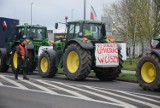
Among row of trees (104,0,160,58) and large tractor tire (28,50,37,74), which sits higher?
row of trees (104,0,160,58)

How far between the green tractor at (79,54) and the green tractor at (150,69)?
3.12 meters

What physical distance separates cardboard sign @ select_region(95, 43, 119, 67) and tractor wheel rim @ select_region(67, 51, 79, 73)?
0.97m

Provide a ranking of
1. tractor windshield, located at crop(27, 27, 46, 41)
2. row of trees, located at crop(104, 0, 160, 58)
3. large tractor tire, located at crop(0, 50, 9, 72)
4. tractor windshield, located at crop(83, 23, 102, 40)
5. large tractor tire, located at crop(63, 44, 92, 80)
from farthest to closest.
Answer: row of trees, located at crop(104, 0, 160, 58), large tractor tire, located at crop(0, 50, 9, 72), tractor windshield, located at crop(27, 27, 46, 41), tractor windshield, located at crop(83, 23, 102, 40), large tractor tire, located at crop(63, 44, 92, 80)

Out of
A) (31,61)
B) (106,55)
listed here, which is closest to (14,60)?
(31,61)

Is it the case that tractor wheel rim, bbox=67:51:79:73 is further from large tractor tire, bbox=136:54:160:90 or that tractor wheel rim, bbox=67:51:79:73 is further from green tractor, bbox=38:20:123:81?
large tractor tire, bbox=136:54:160:90

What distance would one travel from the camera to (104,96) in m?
12.9

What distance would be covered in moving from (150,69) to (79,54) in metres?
3.75

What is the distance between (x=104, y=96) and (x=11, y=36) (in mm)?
12943

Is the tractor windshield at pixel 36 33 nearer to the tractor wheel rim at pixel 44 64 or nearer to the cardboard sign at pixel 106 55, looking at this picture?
the tractor wheel rim at pixel 44 64

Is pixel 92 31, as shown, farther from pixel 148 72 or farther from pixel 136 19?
pixel 136 19

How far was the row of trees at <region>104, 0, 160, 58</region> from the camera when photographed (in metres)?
47.0

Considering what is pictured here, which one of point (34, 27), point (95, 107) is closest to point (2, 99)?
point (95, 107)

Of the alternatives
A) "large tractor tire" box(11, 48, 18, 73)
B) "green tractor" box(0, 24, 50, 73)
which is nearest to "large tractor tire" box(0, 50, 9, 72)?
"green tractor" box(0, 24, 50, 73)

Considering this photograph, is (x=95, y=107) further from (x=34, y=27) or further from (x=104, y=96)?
(x=34, y=27)
